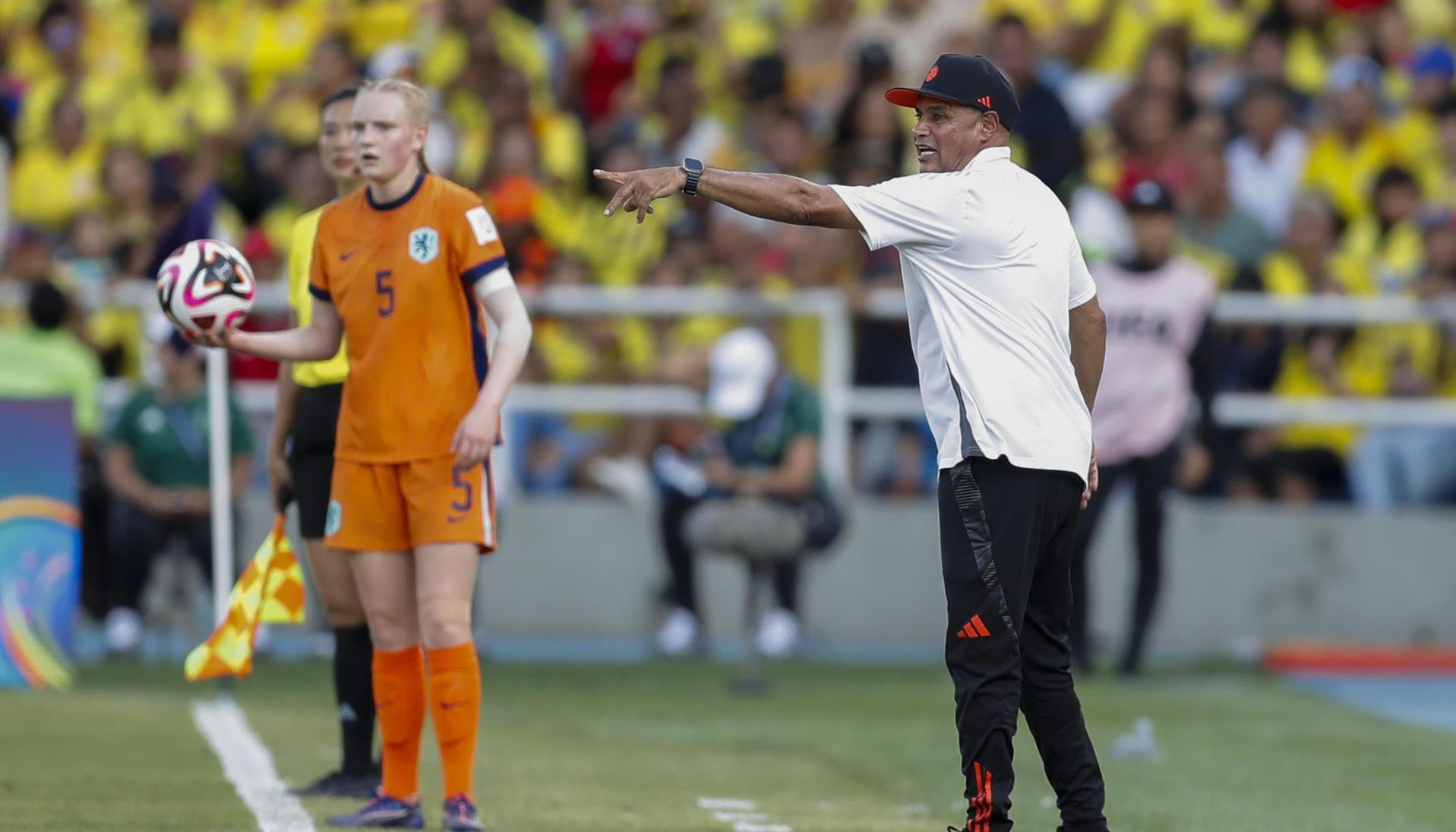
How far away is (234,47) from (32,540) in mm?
6238

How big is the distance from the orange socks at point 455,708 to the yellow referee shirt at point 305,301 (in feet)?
4.27

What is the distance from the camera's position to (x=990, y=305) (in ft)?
20.3

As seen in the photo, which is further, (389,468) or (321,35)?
(321,35)

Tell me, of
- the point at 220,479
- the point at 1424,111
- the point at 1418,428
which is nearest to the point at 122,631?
the point at 220,479

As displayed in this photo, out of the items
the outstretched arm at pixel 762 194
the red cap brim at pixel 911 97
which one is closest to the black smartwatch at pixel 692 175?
the outstretched arm at pixel 762 194

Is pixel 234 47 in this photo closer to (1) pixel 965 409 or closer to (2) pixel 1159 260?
(2) pixel 1159 260

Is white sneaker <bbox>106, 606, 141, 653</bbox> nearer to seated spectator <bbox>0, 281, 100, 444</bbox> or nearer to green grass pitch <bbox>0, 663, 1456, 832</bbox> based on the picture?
green grass pitch <bbox>0, 663, 1456, 832</bbox>

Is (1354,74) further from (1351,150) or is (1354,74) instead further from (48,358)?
(48,358)

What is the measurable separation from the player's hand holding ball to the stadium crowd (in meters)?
5.95

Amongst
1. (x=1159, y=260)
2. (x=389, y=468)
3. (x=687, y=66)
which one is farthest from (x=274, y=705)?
(x=687, y=66)

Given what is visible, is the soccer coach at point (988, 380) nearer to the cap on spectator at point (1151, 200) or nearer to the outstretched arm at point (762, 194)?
the outstretched arm at point (762, 194)

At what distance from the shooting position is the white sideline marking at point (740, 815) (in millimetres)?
7457

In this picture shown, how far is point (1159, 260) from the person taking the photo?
12.7m

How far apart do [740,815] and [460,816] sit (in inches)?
50.7
